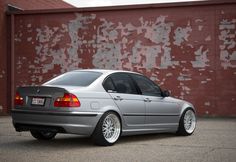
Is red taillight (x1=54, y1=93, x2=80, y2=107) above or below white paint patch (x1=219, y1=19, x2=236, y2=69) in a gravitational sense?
below

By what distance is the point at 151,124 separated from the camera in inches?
396

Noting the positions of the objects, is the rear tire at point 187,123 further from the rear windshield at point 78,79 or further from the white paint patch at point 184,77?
the white paint patch at point 184,77

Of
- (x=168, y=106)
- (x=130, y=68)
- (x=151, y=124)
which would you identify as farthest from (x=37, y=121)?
(x=130, y=68)

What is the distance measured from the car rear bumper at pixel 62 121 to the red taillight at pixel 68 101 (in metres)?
0.15

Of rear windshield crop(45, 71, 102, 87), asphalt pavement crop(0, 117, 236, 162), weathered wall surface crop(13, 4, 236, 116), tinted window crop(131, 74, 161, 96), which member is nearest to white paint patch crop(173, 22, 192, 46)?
weathered wall surface crop(13, 4, 236, 116)

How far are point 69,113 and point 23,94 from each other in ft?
3.88

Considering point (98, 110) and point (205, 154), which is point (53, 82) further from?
point (205, 154)

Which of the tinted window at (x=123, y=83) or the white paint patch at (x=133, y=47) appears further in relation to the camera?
the white paint patch at (x=133, y=47)

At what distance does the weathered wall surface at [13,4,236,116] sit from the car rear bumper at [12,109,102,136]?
34.4 ft

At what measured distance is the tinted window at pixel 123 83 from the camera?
9.54m

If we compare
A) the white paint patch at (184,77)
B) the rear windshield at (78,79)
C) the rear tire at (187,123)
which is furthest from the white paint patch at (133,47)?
the rear windshield at (78,79)

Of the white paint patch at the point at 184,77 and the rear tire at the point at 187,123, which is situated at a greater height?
the white paint patch at the point at 184,77

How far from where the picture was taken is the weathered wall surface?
18297 mm

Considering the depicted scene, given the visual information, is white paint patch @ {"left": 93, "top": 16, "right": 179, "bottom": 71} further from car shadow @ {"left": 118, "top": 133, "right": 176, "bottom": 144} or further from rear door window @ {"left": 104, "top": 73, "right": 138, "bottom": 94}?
rear door window @ {"left": 104, "top": 73, "right": 138, "bottom": 94}
